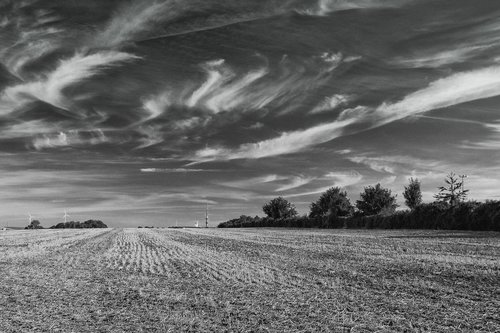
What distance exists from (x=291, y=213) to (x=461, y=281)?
450 feet

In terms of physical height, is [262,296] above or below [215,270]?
below

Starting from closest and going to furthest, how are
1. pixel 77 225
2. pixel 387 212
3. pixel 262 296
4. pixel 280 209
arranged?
pixel 262 296
pixel 387 212
pixel 280 209
pixel 77 225

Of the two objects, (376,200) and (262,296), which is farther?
(376,200)

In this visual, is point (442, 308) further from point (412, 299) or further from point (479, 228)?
point (479, 228)

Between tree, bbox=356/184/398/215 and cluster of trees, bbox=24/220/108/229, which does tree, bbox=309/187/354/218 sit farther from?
cluster of trees, bbox=24/220/108/229

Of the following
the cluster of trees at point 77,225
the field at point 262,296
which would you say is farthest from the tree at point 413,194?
the cluster of trees at point 77,225

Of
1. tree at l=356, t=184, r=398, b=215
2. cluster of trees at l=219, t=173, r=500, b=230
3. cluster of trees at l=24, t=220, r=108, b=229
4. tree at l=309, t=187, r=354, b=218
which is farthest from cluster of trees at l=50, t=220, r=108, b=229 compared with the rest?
tree at l=356, t=184, r=398, b=215

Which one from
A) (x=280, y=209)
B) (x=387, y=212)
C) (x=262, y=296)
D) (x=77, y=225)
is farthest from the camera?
(x=77, y=225)

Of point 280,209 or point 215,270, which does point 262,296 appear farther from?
point 280,209

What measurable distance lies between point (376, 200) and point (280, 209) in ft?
146

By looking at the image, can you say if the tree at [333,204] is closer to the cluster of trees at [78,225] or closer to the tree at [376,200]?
the tree at [376,200]

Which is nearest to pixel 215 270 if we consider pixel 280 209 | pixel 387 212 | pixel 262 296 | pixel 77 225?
pixel 262 296

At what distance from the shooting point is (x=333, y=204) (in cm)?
12406

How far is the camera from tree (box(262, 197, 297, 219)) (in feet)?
500
